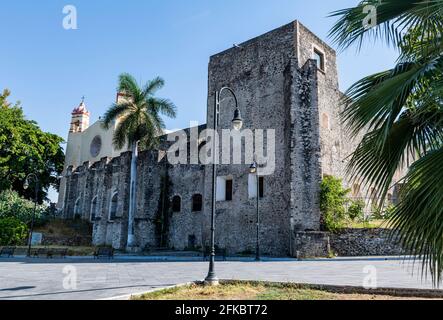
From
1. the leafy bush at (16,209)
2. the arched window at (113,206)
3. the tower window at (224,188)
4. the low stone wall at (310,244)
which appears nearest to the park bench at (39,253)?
the arched window at (113,206)

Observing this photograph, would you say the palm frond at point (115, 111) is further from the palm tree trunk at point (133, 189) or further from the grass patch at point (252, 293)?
the grass patch at point (252, 293)

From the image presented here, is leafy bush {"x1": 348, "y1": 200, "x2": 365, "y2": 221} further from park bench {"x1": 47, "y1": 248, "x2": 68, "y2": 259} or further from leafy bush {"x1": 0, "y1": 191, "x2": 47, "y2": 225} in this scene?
leafy bush {"x1": 0, "y1": 191, "x2": 47, "y2": 225}

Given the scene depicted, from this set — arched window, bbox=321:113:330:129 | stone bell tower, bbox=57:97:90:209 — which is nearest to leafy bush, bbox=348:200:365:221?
arched window, bbox=321:113:330:129

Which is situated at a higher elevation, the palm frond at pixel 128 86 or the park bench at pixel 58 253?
the palm frond at pixel 128 86

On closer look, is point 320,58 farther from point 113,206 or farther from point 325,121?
point 113,206

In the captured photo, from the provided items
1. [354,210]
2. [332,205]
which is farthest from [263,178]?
[354,210]

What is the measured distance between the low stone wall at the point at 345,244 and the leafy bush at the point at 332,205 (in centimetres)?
62

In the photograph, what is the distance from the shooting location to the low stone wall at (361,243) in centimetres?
1756

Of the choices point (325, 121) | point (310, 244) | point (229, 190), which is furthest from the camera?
point (229, 190)

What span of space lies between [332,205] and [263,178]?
4.24 meters

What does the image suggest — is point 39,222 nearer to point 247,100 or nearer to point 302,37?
point 247,100

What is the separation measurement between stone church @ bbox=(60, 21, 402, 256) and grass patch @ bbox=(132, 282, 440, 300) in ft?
33.6

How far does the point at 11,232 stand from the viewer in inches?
1028
